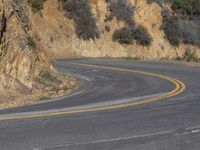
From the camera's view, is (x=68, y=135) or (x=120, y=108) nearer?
(x=68, y=135)

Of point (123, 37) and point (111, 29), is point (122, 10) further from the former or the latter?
point (123, 37)

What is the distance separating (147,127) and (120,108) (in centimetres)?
323

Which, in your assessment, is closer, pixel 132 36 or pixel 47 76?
pixel 47 76

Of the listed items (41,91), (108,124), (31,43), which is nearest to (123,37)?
(31,43)

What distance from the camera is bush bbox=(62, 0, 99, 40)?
48.6 meters

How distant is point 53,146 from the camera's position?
9.20 m

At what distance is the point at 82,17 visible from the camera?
165 ft

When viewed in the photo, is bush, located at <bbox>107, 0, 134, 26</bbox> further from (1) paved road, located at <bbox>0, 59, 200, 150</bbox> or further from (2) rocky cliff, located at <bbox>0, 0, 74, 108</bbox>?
(1) paved road, located at <bbox>0, 59, 200, 150</bbox>

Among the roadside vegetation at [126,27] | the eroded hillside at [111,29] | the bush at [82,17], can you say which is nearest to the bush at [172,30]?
the eroded hillside at [111,29]

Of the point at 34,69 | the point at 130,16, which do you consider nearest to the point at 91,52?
the point at 130,16

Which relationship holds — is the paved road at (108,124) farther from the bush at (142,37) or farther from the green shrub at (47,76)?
the bush at (142,37)

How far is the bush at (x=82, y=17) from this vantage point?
160 feet

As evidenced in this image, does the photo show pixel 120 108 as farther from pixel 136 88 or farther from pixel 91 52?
pixel 91 52

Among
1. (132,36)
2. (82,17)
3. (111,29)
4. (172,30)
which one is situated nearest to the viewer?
(82,17)
